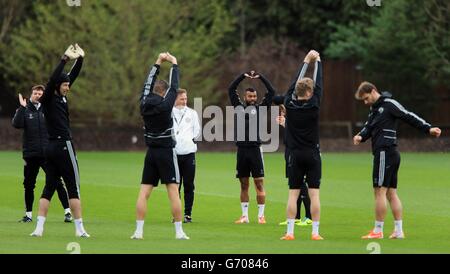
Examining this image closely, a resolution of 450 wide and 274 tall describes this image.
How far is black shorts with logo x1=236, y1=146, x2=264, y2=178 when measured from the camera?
2167 cm

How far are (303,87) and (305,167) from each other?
1300 mm

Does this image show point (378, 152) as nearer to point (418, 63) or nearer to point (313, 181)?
Result: point (313, 181)

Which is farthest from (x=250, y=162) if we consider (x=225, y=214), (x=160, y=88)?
(x=160, y=88)

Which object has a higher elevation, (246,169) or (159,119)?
(159,119)

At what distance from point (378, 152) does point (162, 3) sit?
34.9 meters

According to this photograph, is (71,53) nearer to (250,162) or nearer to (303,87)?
(303,87)

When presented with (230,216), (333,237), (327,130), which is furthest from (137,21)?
(333,237)

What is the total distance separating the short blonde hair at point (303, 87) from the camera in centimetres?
1762

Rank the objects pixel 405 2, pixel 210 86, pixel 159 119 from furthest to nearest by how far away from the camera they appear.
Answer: pixel 210 86
pixel 405 2
pixel 159 119

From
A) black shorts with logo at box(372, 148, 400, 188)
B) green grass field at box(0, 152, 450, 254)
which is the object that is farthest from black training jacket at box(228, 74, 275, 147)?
black shorts with logo at box(372, 148, 400, 188)

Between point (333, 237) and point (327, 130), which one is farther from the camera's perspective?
point (327, 130)

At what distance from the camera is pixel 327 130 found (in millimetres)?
55812

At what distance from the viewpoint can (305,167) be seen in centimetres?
1795

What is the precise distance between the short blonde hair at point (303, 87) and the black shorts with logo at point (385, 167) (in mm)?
1625
